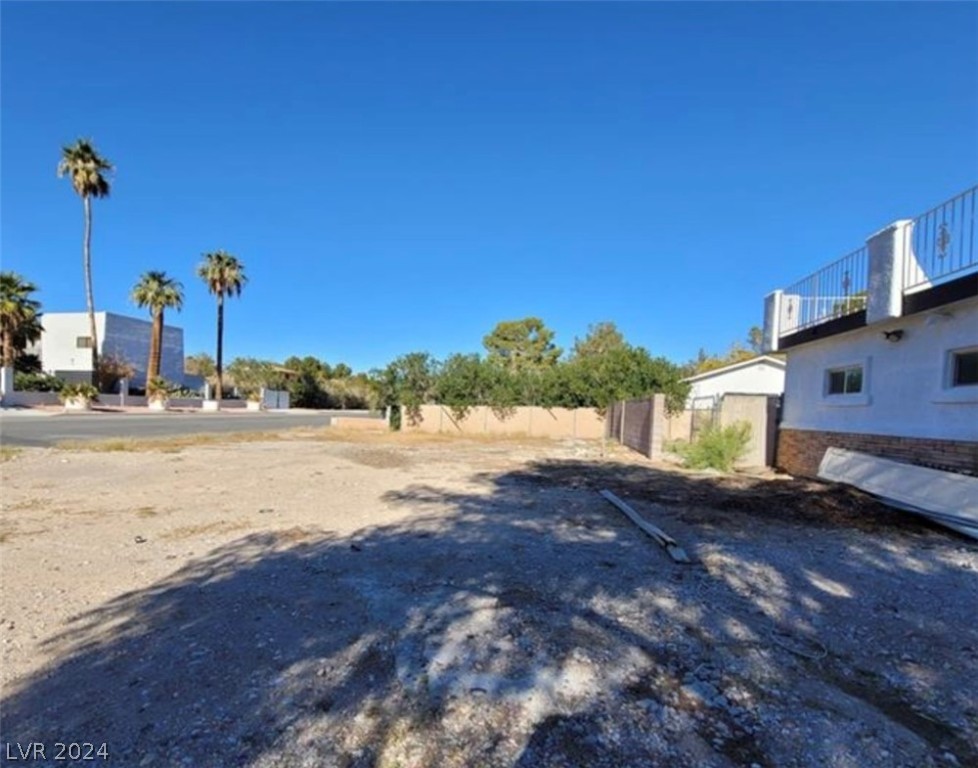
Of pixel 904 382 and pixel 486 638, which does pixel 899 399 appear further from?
pixel 486 638

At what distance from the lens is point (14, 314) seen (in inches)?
1462

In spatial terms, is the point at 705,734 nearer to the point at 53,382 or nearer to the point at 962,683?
the point at 962,683

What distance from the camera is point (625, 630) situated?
3.84m

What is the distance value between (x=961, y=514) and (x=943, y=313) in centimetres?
289

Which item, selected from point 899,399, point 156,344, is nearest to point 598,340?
point 156,344

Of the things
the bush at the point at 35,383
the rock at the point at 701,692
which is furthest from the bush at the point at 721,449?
the bush at the point at 35,383

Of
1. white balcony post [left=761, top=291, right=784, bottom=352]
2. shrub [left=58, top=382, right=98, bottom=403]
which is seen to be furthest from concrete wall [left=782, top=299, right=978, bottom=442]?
shrub [left=58, top=382, right=98, bottom=403]

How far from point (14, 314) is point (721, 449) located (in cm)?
4290

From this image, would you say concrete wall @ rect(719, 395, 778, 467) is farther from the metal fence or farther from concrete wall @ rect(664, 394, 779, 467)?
the metal fence

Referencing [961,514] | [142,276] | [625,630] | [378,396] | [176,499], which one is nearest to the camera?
[625,630]

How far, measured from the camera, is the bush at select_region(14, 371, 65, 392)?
38.6 m

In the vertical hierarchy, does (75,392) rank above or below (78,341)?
below

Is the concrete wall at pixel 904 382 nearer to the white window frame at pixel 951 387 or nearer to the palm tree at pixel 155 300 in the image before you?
the white window frame at pixel 951 387

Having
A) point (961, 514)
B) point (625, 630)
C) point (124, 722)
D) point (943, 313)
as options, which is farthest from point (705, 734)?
point (943, 313)
